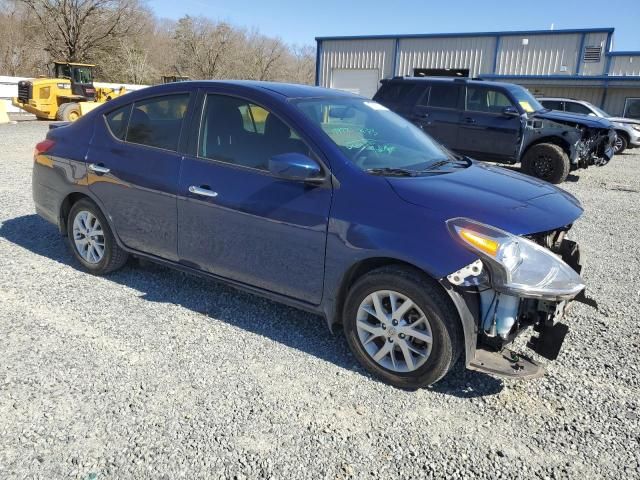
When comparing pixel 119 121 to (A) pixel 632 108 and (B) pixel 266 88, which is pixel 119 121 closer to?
(B) pixel 266 88

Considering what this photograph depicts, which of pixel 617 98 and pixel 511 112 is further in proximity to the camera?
pixel 617 98

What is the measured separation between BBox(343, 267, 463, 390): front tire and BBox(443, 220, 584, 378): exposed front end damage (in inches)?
5.0

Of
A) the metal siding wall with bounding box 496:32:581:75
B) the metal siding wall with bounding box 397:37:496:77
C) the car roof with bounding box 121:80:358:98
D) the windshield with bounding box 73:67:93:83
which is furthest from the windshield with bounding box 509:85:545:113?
the windshield with bounding box 73:67:93:83

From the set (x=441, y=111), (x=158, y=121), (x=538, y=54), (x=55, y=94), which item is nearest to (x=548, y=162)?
(x=441, y=111)

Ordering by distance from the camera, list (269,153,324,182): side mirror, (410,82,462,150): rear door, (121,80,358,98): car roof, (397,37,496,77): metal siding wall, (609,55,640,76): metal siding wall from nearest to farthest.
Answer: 1. (269,153,324,182): side mirror
2. (121,80,358,98): car roof
3. (410,82,462,150): rear door
4. (609,55,640,76): metal siding wall
5. (397,37,496,77): metal siding wall

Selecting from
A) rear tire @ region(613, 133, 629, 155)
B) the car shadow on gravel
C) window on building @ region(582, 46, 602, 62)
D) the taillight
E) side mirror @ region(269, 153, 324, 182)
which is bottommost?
the car shadow on gravel

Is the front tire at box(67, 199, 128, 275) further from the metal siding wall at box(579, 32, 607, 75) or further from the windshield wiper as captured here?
the metal siding wall at box(579, 32, 607, 75)

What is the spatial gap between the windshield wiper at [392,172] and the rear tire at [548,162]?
27.2ft

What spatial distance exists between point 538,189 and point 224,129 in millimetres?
2228

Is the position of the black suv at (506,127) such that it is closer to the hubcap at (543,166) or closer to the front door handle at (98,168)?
the hubcap at (543,166)

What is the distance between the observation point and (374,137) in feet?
12.5

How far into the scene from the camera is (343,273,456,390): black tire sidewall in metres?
2.91

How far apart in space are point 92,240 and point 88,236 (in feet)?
0.19

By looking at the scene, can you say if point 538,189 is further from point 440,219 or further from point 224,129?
point 224,129
